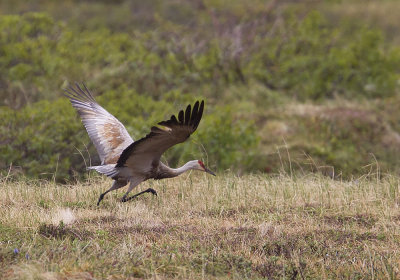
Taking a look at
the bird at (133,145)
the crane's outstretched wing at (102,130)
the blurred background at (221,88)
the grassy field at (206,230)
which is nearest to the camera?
the grassy field at (206,230)

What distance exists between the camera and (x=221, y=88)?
17359mm

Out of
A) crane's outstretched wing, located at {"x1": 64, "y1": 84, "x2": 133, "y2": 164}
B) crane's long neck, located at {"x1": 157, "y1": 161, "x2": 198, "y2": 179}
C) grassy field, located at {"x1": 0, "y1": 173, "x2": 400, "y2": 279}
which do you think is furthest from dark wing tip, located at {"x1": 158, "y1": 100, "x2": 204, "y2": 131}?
crane's outstretched wing, located at {"x1": 64, "y1": 84, "x2": 133, "y2": 164}

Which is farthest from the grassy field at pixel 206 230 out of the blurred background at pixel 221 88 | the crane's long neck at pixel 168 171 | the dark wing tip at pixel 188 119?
the blurred background at pixel 221 88

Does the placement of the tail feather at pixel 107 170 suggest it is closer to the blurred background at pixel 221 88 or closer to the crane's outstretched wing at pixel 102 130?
the crane's outstretched wing at pixel 102 130

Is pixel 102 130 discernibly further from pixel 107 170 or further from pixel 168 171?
pixel 168 171

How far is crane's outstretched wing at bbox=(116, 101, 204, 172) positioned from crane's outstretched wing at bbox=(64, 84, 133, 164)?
53cm

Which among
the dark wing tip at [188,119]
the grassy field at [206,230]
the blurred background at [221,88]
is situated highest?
the dark wing tip at [188,119]

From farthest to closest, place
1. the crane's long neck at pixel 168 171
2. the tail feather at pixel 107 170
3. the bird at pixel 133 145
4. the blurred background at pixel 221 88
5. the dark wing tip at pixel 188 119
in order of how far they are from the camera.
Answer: the blurred background at pixel 221 88, the crane's long neck at pixel 168 171, the tail feather at pixel 107 170, the bird at pixel 133 145, the dark wing tip at pixel 188 119

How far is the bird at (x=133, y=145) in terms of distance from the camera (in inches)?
240

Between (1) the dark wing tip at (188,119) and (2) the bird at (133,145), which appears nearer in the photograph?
(1) the dark wing tip at (188,119)

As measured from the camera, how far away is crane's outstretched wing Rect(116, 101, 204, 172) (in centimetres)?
596

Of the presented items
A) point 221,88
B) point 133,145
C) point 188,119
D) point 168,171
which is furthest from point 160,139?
point 221,88

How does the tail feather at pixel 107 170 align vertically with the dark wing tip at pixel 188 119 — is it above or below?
below

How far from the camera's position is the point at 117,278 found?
469 centimetres
